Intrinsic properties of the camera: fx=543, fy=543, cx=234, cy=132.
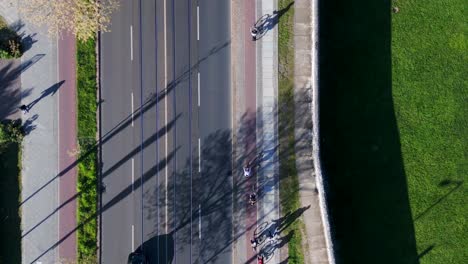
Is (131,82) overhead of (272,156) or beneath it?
overhead

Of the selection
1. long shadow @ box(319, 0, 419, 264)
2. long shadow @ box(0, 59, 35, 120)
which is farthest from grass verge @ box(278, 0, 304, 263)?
long shadow @ box(0, 59, 35, 120)

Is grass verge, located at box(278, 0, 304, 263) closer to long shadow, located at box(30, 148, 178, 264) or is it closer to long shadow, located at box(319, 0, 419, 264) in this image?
long shadow, located at box(319, 0, 419, 264)

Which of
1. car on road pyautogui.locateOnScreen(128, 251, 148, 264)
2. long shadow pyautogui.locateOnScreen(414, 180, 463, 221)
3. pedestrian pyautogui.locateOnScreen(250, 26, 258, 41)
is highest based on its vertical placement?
pedestrian pyautogui.locateOnScreen(250, 26, 258, 41)

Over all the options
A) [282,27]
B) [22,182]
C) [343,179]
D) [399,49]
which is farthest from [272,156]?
[22,182]

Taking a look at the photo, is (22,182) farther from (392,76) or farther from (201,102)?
(392,76)

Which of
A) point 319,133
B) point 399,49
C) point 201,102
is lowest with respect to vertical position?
point 319,133

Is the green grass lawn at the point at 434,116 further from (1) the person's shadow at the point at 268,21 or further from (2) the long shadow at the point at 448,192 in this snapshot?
(1) the person's shadow at the point at 268,21
